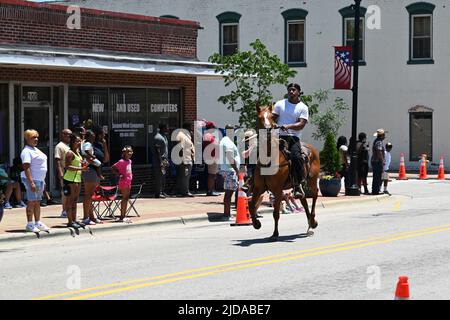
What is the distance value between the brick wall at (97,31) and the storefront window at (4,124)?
4.03ft

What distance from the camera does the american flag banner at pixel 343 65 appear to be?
30203 millimetres

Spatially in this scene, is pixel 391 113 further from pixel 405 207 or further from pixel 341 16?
pixel 405 207

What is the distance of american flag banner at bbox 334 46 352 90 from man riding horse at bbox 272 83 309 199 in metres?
14.6

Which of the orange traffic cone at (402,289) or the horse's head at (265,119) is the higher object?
the horse's head at (265,119)

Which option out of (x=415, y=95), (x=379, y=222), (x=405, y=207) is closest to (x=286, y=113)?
(x=379, y=222)

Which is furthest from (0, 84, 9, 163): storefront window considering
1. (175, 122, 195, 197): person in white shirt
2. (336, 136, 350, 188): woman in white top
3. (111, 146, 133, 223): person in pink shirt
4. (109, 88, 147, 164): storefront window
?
(336, 136, 350, 188): woman in white top

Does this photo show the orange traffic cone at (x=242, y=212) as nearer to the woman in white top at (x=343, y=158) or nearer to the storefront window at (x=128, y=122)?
the storefront window at (x=128, y=122)

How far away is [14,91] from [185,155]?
502 cm

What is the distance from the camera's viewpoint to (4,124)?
21.8 m

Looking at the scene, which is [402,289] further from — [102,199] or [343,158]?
[343,158]

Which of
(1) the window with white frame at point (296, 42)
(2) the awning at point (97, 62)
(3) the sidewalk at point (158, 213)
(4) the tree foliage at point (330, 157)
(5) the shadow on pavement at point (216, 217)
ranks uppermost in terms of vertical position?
(1) the window with white frame at point (296, 42)

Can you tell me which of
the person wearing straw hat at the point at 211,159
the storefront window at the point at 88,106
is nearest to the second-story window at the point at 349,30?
the person wearing straw hat at the point at 211,159

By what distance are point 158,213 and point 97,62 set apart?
168 inches

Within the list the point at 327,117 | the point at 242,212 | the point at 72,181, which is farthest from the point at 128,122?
the point at 327,117
